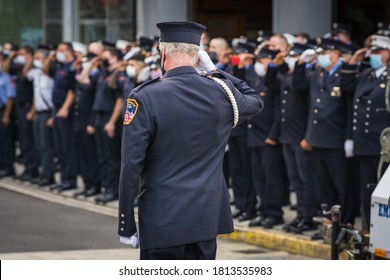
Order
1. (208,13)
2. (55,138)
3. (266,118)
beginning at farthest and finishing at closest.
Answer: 1. (208,13)
2. (55,138)
3. (266,118)

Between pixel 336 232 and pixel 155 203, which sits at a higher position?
pixel 155 203

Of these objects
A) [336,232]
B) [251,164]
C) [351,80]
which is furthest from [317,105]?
[336,232]

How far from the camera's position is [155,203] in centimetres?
536

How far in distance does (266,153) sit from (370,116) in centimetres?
207

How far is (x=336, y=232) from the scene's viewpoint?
8375 millimetres

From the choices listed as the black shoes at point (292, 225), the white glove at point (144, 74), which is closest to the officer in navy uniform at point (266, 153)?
the black shoes at point (292, 225)

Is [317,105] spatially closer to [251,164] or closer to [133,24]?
[251,164]

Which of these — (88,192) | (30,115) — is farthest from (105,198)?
(30,115)

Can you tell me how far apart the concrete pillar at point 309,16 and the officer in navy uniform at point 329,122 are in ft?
17.8

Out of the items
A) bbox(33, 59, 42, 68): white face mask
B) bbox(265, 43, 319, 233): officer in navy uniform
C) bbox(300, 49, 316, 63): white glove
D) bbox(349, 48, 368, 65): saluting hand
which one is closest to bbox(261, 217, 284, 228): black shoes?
bbox(265, 43, 319, 233): officer in navy uniform

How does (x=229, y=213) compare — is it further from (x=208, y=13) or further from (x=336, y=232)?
(x=208, y=13)

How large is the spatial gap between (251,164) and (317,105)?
5.43ft
